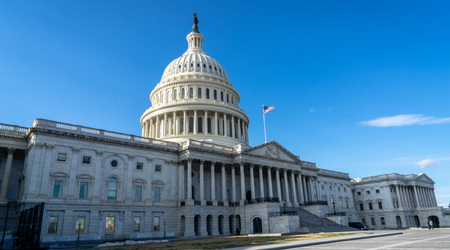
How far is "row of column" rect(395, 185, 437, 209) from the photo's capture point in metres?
85.4

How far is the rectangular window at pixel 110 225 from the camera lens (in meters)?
41.6

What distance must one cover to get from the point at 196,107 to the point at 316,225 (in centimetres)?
3362

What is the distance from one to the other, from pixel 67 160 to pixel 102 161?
Answer: 447 cm

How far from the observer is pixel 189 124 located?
6881cm

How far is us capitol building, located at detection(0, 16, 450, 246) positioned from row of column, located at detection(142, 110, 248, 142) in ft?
0.78

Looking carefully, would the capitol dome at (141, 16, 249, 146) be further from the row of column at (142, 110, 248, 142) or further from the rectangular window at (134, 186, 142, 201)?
the rectangular window at (134, 186, 142, 201)

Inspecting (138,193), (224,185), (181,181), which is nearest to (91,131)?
(138,193)

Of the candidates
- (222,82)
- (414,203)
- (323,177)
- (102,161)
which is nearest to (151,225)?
(102,161)

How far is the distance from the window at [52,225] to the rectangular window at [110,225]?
613 cm

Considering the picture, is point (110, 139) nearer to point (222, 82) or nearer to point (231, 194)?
point (231, 194)

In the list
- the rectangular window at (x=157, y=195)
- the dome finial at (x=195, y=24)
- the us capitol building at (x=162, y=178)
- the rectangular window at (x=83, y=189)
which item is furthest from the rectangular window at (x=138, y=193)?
the dome finial at (x=195, y=24)

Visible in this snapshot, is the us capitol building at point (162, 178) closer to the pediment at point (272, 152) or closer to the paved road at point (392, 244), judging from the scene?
the pediment at point (272, 152)

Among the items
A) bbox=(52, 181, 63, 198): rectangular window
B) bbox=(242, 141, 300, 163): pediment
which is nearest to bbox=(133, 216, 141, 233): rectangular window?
bbox=(52, 181, 63, 198): rectangular window

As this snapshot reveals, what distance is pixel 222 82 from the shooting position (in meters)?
76.6
